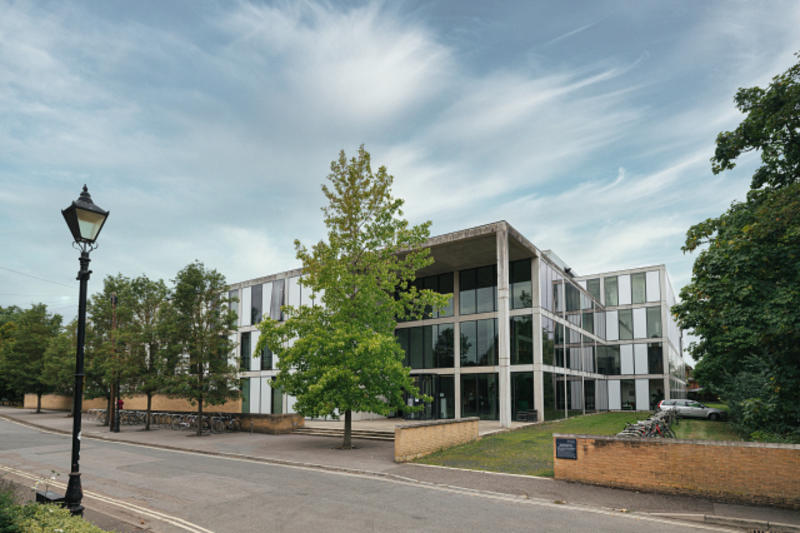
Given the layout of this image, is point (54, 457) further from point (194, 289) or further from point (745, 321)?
point (745, 321)

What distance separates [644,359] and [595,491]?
41.6 m

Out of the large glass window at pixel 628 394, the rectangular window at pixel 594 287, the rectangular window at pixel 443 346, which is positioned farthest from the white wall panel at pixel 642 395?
the rectangular window at pixel 443 346

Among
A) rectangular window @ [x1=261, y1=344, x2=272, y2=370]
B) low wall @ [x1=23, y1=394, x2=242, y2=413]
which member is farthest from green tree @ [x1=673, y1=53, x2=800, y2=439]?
rectangular window @ [x1=261, y1=344, x2=272, y2=370]

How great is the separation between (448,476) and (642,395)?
40.9 metres

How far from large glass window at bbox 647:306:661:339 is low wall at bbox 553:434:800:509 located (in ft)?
134

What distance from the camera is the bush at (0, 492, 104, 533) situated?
5.61 metres

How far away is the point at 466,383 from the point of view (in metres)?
32.1

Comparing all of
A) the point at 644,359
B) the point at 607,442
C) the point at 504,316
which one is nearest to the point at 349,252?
the point at 504,316

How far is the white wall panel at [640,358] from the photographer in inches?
1917

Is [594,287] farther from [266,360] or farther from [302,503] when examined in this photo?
[302,503]

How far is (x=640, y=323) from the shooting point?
162ft

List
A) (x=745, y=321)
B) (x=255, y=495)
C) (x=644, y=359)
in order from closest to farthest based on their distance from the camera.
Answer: (x=255, y=495) → (x=745, y=321) → (x=644, y=359)

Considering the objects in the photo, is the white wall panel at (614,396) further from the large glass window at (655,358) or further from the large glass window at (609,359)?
the large glass window at (655,358)

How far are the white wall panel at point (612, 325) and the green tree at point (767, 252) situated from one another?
105 feet
